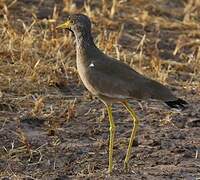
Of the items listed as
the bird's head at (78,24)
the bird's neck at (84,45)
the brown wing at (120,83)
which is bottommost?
the brown wing at (120,83)

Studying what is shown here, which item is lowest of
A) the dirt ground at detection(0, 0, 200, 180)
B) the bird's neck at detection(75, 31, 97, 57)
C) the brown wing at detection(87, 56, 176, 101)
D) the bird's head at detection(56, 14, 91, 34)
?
the dirt ground at detection(0, 0, 200, 180)

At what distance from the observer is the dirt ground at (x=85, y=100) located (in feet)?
17.7

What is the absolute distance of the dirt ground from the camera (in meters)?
5.40

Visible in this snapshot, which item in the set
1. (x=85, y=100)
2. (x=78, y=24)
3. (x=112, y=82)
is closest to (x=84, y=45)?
(x=78, y=24)

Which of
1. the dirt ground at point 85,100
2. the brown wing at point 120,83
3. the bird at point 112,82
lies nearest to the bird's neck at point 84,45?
the bird at point 112,82

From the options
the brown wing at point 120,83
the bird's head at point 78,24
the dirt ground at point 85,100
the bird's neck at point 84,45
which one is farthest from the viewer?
the dirt ground at point 85,100

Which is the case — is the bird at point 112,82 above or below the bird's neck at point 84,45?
below

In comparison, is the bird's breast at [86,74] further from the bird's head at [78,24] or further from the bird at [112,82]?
the bird's head at [78,24]

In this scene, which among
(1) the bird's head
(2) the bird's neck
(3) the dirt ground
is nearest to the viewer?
(2) the bird's neck

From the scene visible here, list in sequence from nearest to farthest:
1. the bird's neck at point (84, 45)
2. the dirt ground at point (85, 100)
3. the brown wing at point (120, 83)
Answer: the brown wing at point (120, 83) < the bird's neck at point (84, 45) < the dirt ground at point (85, 100)

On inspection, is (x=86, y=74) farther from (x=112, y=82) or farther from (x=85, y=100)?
(x=85, y=100)

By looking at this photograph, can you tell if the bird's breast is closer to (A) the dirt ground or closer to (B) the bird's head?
(B) the bird's head

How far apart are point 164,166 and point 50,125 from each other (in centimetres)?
113

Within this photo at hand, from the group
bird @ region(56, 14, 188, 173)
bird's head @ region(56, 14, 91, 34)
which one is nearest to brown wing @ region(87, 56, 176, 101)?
bird @ region(56, 14, 188, 173)
